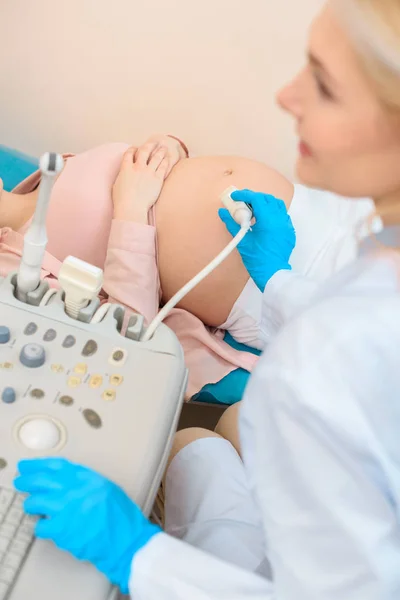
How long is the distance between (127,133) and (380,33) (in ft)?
3.74

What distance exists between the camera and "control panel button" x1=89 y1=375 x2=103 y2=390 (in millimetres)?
568

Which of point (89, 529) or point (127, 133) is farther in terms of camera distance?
point (127, 133)

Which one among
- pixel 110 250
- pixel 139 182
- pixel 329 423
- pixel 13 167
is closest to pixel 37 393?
pixel 329 423

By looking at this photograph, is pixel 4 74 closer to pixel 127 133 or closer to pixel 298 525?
pixel 127 133

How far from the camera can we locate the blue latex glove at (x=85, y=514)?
1.52ft

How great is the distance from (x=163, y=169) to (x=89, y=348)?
25.2 inches

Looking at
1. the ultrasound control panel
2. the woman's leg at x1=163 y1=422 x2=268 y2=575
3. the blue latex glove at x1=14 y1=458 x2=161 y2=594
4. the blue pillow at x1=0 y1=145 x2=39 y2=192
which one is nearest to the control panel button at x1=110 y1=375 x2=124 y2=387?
the ultrasound control panel

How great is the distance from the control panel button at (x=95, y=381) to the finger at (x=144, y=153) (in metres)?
0.67

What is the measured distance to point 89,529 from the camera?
500mm

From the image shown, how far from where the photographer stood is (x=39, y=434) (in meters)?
0.51

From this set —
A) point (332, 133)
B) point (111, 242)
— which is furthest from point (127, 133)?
point (332, 133)

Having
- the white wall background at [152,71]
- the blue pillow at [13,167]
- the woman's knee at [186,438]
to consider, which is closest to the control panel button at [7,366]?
the woman's knee at [186,438]

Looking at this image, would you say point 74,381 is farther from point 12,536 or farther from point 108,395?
point 12,536

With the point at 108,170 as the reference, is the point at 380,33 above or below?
above
